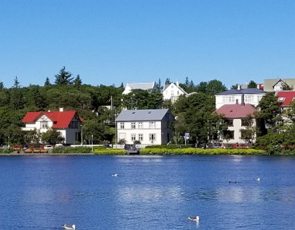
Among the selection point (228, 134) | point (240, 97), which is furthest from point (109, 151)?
point (240, 97)

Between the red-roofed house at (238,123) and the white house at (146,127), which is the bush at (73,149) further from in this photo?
the red-roofed house at (238,123)

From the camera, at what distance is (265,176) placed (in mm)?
52531

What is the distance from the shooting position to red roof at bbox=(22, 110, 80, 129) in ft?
329

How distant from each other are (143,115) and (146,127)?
6.79ft

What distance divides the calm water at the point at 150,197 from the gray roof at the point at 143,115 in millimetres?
32751

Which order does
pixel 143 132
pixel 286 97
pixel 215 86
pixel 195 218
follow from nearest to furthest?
1. pixel 195 218
2. pixel 286 97
3. pixel 143 132
4. pixel 215 86

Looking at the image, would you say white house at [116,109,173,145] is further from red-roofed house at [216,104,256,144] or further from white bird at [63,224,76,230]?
white bird at [63,224,76,230]

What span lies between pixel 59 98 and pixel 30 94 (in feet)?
16.3

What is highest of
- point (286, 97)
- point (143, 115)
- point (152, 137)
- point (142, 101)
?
point (142, 101)

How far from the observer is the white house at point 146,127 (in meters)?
96.9

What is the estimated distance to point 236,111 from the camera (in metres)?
93.6

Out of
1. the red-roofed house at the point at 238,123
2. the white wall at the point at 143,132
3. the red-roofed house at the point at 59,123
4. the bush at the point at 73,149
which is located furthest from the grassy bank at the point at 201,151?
the red-roofed house at the point at 59,123

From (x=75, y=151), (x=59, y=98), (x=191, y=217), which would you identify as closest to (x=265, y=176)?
(x=191, y=217)

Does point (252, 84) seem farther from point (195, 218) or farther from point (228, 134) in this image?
point (195, 218)
